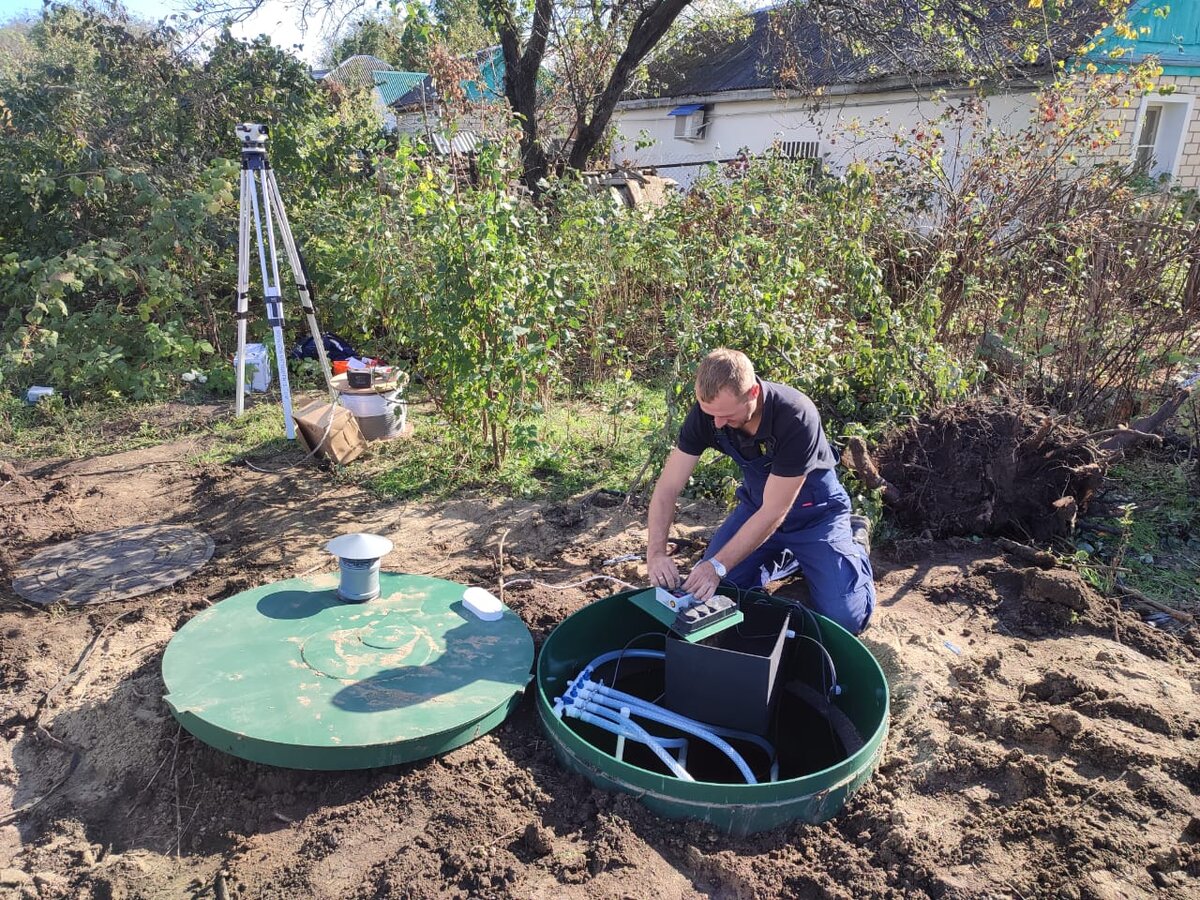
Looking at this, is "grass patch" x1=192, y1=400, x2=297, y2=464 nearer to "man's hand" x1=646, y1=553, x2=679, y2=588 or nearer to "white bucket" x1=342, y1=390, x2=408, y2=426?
"white bucket" x1=342, y1=390, x2=408, y2=426

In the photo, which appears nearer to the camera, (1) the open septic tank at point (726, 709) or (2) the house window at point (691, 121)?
(1) the open septic tank at point (726, 709)

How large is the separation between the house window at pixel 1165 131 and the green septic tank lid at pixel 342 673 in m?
13.5

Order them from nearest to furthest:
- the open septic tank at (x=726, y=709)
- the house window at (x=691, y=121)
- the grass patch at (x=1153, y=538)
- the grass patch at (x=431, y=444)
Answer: the open septic tank at (x=726, y=709), the grass patch at (x=1153, y=538), the grass patch at (x=431, y=444), the house window at (x=691, y=121)

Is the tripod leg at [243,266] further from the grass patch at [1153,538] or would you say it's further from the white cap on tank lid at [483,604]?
the grass patch at [1153,538]

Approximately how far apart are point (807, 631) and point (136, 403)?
17.3ft

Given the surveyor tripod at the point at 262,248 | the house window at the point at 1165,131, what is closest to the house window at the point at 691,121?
the house window at the point at 1165,131

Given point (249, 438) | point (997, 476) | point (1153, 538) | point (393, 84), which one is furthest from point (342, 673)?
point (393, 84)

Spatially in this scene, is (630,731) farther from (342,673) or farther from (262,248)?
(262,248)

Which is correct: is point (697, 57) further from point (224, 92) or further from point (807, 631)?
point (807, 631)

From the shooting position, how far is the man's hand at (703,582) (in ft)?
8.97

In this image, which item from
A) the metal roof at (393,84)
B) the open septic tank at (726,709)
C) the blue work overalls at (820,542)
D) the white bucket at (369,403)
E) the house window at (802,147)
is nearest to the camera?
the open septic tank at (726,709)

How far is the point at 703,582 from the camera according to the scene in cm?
277

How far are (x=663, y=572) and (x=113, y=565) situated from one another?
2676mm

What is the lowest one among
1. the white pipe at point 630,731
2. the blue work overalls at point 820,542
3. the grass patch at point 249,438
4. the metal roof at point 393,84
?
the white pipe at point 630,731
